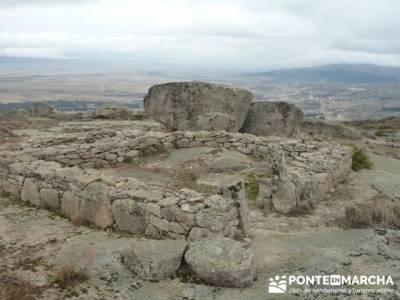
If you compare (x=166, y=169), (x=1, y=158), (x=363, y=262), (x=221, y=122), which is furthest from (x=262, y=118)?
(x=363, y=262)

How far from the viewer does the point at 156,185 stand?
11.2 metres

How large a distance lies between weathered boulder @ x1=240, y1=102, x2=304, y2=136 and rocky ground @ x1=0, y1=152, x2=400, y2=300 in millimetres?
11340

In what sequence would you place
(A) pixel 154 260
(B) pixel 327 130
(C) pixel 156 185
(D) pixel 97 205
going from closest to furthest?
(A) pixel 154 260 < (D) pixel 97 205 < (C) pixel 156 185 < (B) pixel 327 130

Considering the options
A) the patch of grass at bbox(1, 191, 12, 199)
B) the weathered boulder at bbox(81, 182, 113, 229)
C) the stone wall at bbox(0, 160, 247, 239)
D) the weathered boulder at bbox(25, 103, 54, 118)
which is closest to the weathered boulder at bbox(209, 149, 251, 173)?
the stone wall at bbox(0, 160, 247, 239)

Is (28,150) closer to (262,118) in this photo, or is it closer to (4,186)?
(4,186)

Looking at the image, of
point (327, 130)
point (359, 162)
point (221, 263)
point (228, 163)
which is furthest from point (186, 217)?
point (327, 130)

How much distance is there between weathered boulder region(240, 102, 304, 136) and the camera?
2358cm

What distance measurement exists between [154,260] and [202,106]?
1507 centimetres

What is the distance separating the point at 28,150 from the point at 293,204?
28.9 ft

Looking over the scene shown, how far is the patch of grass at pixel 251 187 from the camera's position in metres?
13.4

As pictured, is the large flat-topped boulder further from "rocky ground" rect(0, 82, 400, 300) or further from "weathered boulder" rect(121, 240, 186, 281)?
"weathered boulder" rect(121, 240, 186, 281)

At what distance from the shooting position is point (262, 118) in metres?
23.8

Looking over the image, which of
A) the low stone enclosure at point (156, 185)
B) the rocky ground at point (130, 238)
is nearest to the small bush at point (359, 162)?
the low stone enclosure at point (156, 185)

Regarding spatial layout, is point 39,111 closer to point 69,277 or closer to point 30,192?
point 30,192
